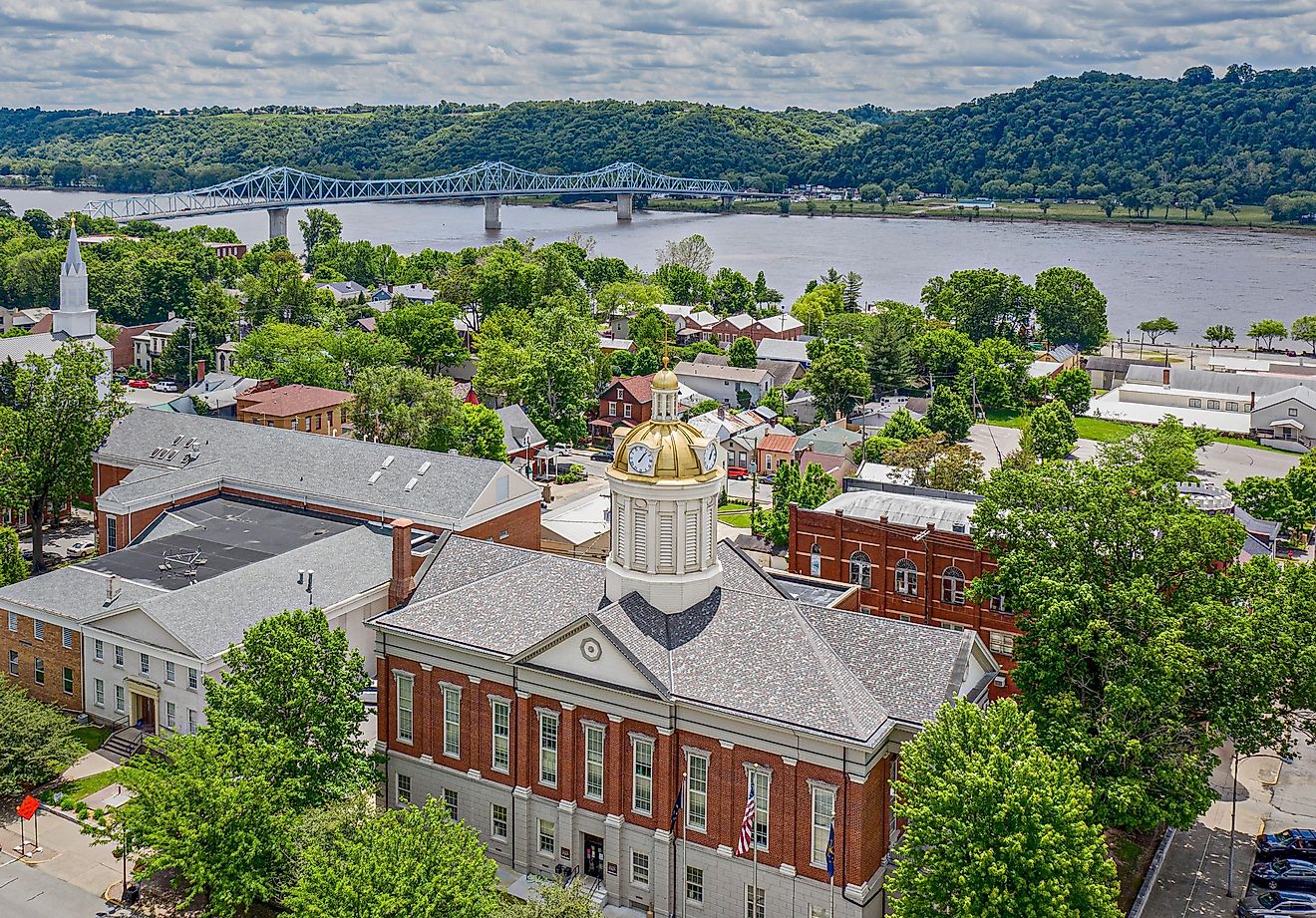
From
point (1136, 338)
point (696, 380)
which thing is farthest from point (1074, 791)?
point (1136, 338)

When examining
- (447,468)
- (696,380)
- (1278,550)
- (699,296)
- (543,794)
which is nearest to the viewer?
(543,794)

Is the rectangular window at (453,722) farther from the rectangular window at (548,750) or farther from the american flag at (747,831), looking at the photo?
the american flag at (747,831)

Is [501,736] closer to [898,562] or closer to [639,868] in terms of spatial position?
[639,868]

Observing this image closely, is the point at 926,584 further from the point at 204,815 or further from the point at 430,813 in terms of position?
the point at 204,815

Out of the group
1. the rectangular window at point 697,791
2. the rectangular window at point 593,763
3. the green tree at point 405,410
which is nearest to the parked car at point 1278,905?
the rectangular window at point 697,791

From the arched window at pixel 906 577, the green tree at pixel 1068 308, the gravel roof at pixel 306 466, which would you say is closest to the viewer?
the arched window at pixel 906 577
